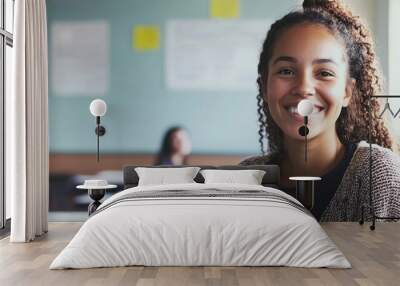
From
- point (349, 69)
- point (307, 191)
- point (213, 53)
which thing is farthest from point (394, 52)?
point (213, 53)

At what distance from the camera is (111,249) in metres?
4.73

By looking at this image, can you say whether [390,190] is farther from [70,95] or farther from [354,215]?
[70,95]

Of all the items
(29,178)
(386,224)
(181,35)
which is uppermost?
(181,35)

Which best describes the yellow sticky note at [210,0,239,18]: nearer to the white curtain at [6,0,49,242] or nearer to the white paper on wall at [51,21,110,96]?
the white paper on wall at [51,21,110,96]

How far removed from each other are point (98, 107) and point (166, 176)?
116cm

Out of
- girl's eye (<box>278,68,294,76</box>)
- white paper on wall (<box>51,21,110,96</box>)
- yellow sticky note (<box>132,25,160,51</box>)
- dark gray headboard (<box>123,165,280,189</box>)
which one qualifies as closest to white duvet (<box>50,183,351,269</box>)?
dark gray headboard (<box>123,165,280,189</box>)

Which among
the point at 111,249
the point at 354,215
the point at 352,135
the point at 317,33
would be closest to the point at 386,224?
the point at 354,215

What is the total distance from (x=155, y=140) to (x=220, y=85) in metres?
1.07

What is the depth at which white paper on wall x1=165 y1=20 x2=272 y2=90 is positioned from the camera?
762 centimetres

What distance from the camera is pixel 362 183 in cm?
756

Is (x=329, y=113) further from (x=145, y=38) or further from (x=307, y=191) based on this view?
(x=145, y=38)

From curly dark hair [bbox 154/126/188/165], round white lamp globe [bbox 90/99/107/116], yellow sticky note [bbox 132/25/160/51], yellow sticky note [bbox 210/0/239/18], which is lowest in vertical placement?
curly dark hair [bbox 154/126/188/165]

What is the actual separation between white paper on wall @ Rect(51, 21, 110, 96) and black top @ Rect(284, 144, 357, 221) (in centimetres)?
277

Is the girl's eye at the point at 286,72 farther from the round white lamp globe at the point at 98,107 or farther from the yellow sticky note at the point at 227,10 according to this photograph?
the round white lamp globe at the point at 98,107
